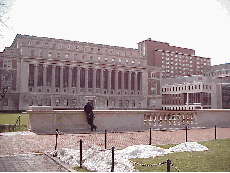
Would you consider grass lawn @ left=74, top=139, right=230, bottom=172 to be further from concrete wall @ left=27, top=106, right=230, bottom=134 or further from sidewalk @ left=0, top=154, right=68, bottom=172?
concrete wall @ left=27, top=106, right=230, bottom=134

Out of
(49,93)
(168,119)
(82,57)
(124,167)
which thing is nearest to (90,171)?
(124,167)

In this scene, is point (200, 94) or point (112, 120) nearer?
point (112, 120)

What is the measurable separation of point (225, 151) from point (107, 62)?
9097cm

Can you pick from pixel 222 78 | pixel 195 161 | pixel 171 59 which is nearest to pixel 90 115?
pixel 195 161

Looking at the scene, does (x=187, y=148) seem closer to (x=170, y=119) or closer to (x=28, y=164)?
(x=28, y=164)

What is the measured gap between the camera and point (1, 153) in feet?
34.5

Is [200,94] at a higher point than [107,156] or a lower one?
higher

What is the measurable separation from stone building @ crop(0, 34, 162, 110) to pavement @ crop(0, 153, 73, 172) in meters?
72.1

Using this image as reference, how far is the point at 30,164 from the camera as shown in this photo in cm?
861

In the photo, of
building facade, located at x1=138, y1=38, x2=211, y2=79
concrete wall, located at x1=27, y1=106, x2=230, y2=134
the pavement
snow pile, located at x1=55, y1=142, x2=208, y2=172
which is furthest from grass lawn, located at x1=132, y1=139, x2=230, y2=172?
building facade, located at x1=138, y1=38, x2=211, y2=79

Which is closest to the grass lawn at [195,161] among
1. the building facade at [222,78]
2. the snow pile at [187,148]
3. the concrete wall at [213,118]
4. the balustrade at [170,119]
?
the snow pile at [187,148]

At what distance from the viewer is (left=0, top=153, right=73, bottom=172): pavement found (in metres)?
7.98

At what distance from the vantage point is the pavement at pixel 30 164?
314 inches

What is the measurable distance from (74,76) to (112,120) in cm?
7913
